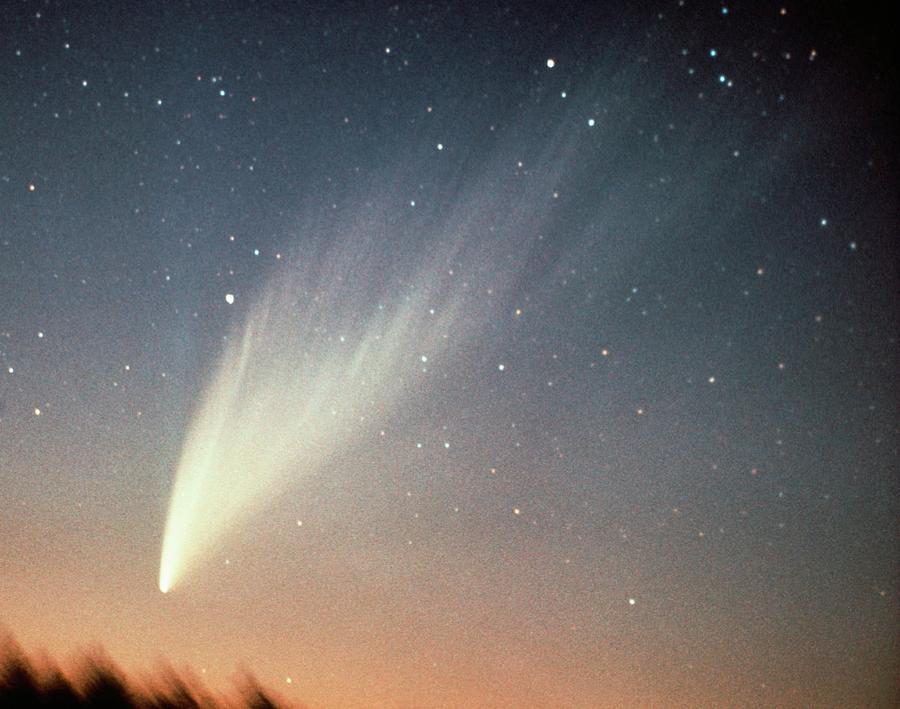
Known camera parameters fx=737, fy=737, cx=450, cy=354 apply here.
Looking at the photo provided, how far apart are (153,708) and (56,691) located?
61cm

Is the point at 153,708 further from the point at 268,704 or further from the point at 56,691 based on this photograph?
the point at 268,704

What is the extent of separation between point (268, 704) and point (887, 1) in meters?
6.07

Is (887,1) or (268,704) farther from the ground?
(887,1)

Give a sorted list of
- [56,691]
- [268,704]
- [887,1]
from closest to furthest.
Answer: [887,1]
[56,691]
[268,704]

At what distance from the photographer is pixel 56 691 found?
4582 millimetres

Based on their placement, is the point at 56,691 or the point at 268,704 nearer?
the point at 56,691

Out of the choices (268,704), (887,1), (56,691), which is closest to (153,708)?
(56,691)

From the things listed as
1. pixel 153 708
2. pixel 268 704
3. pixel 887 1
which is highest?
pixel 887 1

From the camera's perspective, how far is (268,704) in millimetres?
5586

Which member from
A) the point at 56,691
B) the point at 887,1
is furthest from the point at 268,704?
the point at 887,1

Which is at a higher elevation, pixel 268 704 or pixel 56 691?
pixel 56 691

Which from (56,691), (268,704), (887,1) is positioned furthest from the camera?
(268,704)

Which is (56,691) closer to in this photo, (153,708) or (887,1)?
(153,708)

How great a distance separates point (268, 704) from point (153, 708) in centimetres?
99
